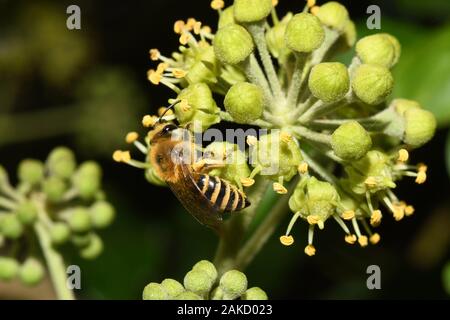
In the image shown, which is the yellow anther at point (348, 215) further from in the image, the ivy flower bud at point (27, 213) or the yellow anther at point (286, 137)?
the ivy flower bud at point (27, 213)

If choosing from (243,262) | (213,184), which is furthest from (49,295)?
(213,184)

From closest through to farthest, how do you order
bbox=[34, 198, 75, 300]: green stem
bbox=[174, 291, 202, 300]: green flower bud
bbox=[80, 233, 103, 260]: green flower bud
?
bbox=[174, 291, 202, 300]: green flower bud, bbox=[34, 198, 75, 300]: green stem, bbox=[80, 233, 103, 260]: green flower bud

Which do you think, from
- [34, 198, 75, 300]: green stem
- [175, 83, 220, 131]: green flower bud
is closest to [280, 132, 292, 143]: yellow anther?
[175, 83, 220, 131]: green flower bud

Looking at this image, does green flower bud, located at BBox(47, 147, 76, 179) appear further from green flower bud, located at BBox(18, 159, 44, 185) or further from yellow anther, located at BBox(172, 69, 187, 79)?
yellow anther, located at BBox(172, 69, 187, 79)

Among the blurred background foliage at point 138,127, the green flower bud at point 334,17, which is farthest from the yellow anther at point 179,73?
the blurred background foliage at point 138,127

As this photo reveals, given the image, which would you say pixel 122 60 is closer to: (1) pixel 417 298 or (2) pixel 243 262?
(1) pixel 417 298

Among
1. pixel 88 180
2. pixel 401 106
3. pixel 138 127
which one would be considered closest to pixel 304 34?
pixel 401 106
